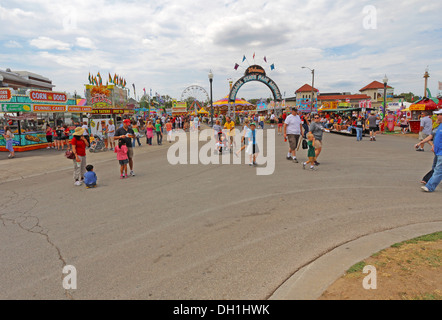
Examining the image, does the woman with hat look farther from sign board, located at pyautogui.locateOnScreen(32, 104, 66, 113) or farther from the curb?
sign board, located at pyautogui.locateOnScreen(32, 104, 66, 113)

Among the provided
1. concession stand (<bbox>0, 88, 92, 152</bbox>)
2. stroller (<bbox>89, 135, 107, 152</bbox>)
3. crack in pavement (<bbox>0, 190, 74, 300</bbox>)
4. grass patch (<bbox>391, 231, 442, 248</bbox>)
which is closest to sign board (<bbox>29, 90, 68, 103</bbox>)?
concession stand (<bbox>0, 88, 92, 152</bbox>)

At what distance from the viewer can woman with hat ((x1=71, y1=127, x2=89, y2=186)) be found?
795 centimetres

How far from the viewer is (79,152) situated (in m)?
8.10

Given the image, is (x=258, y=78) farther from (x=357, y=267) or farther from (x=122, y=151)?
(x=357, y=267)

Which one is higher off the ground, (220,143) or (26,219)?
(220,143)

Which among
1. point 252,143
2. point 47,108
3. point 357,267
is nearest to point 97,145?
point 47,108

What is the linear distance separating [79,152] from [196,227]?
198 inches

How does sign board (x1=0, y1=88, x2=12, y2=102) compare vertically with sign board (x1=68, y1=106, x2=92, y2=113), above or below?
above

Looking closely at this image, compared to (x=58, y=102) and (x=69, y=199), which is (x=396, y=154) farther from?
(x=58, y=102)

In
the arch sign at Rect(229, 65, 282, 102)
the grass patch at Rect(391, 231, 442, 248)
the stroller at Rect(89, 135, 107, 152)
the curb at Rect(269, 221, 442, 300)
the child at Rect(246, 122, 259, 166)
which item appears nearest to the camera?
the curb at Rect(269, 221, 442, 300)

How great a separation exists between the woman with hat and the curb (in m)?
6.89

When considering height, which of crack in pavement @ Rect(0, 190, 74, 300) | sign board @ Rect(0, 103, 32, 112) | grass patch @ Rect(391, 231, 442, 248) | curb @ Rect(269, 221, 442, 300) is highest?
sign board @ Rect(0, 103, 32, 112)

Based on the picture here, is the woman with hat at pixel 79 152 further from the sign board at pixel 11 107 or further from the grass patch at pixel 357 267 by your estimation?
the sign board at pixel 11 107
